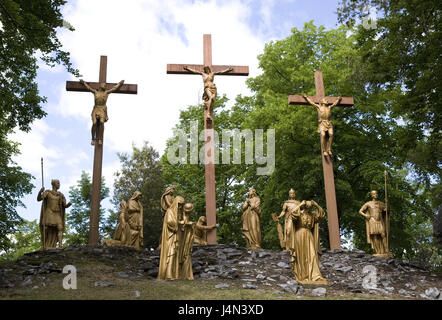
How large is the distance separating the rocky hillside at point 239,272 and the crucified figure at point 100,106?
3.86m

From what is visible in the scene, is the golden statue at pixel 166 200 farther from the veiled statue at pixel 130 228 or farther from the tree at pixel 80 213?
the tree at pixel 80 213

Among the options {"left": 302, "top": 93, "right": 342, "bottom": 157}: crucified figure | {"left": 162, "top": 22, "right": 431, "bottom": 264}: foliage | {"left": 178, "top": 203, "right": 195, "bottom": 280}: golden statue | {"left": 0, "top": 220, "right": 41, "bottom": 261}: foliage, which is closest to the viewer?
{"left": 178, "top": 203, "right": 195, "bottom": 280}: golden statue

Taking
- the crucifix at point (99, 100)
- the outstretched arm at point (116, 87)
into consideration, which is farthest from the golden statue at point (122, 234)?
the outstretched arm at point (116, 87)

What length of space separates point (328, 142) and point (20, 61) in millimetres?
9142

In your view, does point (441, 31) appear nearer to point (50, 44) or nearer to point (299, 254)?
point (299, 254)

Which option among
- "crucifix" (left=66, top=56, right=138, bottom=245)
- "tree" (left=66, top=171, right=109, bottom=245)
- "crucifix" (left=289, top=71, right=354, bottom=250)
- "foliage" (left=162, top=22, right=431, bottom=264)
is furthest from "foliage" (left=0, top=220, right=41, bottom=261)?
"crucifix" (left=289, top=71, right=354, bottom=250)

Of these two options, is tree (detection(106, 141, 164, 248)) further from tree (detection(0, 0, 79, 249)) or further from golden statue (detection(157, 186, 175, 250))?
golden statue (detection(157, 186, 175, 250))

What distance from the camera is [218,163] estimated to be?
22266 mm

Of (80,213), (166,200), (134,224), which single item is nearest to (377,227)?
(166,200)

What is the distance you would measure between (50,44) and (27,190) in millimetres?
9411

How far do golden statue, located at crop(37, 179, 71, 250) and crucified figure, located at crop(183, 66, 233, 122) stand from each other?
4.88 metres

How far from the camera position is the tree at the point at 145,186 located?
2039 cm

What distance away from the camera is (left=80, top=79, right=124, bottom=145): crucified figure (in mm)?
13117

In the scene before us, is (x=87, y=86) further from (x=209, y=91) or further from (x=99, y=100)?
(x=209, y=91)
